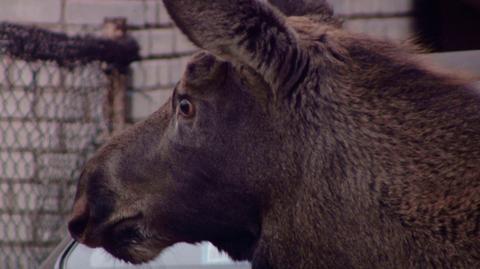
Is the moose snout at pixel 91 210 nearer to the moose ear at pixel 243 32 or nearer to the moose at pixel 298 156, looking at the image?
the moose at pixel 298 156

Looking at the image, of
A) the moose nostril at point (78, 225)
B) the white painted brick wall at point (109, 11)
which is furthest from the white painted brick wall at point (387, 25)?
the moose nostril at point (78, 225)

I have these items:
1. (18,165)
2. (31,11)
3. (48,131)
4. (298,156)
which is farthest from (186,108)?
(31,11)

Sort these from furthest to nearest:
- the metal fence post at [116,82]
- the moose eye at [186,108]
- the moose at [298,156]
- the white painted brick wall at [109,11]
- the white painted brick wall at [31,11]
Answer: the white painted brick wall at [31,11]
the white painted brick wall at [109,11]
the metal fence post at [116,82]
the moose eye at [186,108]
the moose at [298,156]

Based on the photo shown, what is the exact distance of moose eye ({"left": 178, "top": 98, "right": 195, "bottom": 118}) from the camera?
2.89 metres

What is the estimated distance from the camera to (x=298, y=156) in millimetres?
2713

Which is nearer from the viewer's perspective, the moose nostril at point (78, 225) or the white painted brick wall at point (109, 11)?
the moose nostril at point (78, 225)

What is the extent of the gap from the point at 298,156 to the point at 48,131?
4.65 meters

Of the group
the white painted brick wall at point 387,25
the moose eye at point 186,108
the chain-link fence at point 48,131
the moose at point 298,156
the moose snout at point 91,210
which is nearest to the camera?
the moose at point 298,156

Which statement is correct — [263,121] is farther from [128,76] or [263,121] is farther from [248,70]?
[128,76]

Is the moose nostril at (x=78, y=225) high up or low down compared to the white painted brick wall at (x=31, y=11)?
Answer: up

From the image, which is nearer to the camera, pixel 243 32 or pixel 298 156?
pixel 243 32

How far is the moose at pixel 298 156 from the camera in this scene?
258cm

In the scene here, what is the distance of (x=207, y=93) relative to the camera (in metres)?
2.86

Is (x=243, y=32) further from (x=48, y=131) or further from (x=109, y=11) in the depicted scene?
(x=109, y=11)
